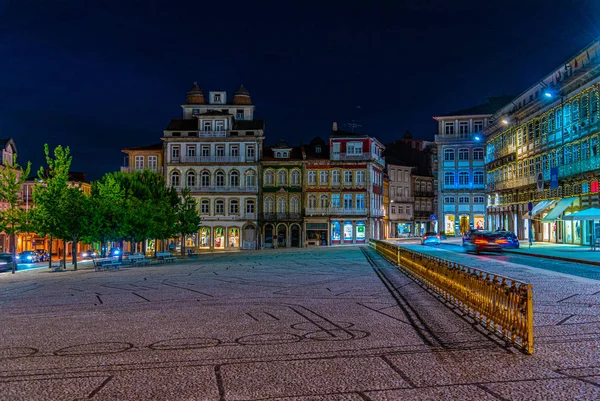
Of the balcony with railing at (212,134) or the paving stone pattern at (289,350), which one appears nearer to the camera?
the paving stone pattern at (289,350)

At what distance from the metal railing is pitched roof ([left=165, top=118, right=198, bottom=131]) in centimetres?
5434

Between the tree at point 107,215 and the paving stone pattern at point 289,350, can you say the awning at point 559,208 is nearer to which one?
the paving stone pattern at point 289,350

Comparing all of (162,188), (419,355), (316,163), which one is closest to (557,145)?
(316,163)

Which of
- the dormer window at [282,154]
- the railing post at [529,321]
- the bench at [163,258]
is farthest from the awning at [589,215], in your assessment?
the dormer window at [282,154]

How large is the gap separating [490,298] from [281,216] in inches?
2296

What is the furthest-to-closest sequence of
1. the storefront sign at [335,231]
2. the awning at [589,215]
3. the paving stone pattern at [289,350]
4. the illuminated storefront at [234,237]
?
the storefront sign at [335,231]
the illuminated storefront at [234,237]
the awning at [589,215]
the paving stone pattern at [289,350]

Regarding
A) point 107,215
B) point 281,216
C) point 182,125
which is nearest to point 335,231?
point 281,216

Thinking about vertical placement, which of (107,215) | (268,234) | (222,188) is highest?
(222,188)

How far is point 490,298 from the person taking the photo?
1082 centimetres

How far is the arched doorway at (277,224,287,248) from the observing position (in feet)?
226

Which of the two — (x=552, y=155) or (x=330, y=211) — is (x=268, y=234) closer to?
(x=330, y=211)

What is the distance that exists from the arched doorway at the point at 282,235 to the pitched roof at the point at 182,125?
48.6 feet

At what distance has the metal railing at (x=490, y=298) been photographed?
8938 millimetres

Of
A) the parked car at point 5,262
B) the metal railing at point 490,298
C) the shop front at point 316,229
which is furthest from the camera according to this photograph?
the shop front at point 316,229
